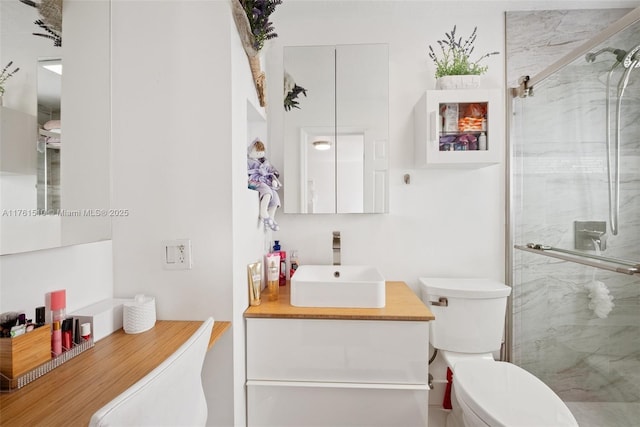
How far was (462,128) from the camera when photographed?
1.63 meters

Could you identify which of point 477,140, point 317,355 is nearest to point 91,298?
point 317,355

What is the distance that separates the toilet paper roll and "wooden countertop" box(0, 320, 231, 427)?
22mm

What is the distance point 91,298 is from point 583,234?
201cm

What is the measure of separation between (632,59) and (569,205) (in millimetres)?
592

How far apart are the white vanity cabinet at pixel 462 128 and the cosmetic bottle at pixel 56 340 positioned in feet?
5.41

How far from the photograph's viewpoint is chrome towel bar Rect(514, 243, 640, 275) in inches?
43.7

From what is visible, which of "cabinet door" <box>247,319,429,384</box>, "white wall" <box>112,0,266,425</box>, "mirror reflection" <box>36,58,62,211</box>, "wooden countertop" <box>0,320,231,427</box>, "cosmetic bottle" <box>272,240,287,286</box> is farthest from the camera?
"cosmetic bottle" <box>272,240,287,286</box>

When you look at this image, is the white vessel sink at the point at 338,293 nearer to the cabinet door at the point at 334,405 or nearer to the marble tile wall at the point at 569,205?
the cabinet door at the point at 334,405

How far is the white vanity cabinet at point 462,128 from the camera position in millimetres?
1593

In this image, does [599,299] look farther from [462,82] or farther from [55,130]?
[55,130]

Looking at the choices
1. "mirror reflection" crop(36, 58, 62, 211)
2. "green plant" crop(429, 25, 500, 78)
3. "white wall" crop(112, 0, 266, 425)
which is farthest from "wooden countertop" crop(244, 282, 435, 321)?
"green plant" crop(429, 25, 500, 78)

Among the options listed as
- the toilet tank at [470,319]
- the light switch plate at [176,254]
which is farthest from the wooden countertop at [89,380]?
the toilet tank at [470,319]

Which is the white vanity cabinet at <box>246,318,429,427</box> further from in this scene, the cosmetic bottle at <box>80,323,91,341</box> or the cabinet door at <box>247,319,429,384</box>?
the cosmetic bottle at <box>80,323,91,341</box>

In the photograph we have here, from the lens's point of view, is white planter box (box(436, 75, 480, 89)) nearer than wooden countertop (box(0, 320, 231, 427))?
No
